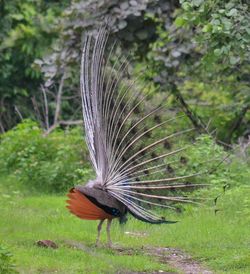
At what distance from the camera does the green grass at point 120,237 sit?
6945 mm

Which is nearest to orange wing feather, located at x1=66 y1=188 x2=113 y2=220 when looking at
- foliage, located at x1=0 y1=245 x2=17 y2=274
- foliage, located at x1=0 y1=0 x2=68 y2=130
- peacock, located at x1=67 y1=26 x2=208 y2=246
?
peacock, located at x1=67 y1=26 x2=208 y2=246

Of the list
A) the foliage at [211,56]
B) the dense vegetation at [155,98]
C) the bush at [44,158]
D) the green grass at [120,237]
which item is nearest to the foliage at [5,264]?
the dense vegetation at [155,98]

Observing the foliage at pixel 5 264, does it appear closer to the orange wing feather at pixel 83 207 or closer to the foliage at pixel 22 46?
the orange wing feather at pixel 83 207

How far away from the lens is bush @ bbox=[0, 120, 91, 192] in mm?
11648

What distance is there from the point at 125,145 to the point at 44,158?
16.6ft

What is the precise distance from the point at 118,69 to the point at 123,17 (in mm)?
4548

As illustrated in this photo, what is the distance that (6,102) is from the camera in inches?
703

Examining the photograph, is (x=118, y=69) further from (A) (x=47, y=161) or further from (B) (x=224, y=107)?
(B) (x=224, y=107)

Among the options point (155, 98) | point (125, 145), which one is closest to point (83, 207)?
point (125, 145)

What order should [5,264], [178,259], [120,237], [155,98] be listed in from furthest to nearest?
[120,237] → [155,98] → [178,259] → [5,264]

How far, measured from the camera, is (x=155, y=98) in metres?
8.10

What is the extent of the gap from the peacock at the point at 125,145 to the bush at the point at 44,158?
2.94 meters

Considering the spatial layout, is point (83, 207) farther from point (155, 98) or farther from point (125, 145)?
point (155, 98)

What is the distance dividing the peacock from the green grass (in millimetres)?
453
